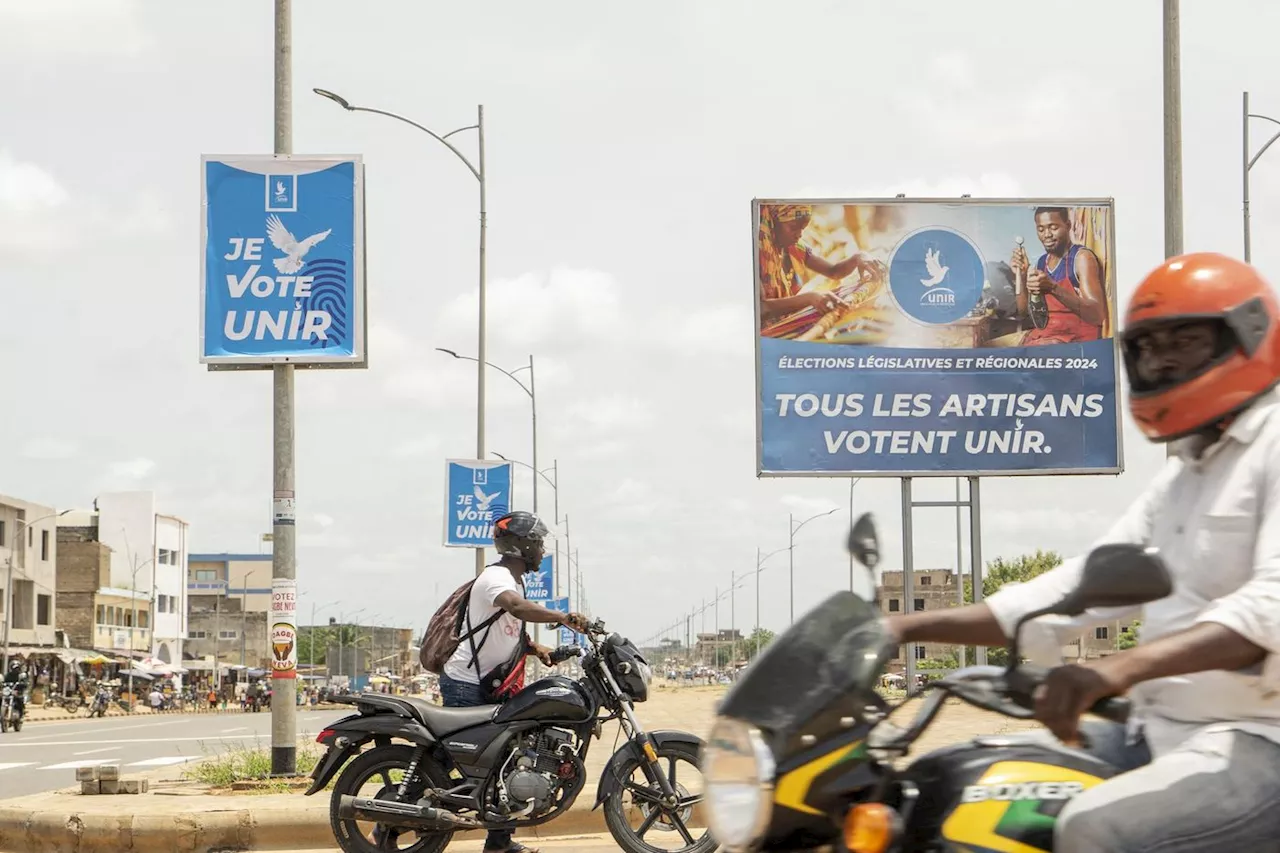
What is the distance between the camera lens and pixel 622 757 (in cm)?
847

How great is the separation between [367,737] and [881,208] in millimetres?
14248

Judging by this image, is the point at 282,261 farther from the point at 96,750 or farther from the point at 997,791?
the point at 96,750

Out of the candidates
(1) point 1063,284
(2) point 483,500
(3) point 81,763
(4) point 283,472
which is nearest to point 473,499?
(2) point 483,500

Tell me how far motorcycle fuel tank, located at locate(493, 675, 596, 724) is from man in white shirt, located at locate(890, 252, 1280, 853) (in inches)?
201

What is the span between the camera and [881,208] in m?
21.3

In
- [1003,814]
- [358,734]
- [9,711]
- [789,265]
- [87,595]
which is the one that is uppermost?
[789,265]

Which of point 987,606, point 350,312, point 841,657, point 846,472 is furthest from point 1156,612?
point 846,472

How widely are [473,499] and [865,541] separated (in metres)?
26.1

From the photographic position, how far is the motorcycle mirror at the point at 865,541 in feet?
10.9

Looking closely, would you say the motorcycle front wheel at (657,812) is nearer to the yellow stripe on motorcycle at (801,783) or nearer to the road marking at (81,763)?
the yellow stripe on motorcycle at (801,783)

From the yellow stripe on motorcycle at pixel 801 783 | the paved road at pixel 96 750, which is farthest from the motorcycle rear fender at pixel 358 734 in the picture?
the paved road at pixel 96 750

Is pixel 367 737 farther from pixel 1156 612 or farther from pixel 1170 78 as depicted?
pixel 1170 78

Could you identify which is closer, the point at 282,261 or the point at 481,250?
the point at 282,261

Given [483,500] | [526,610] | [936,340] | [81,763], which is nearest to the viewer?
[526,610]
